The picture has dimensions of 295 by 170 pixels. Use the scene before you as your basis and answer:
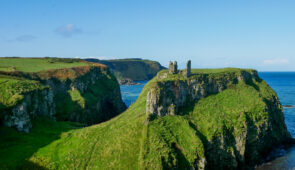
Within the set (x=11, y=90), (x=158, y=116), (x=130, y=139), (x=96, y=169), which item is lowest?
(x=96, y=169)

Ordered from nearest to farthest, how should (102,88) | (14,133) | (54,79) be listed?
(14,133), (54,79), (102,88)

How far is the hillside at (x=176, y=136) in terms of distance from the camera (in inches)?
1789

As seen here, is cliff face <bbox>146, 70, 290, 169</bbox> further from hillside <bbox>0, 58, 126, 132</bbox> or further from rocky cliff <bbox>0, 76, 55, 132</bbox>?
hillside <bbox>0, 58, 126, 132</bbox>

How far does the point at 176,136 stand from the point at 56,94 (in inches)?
2110

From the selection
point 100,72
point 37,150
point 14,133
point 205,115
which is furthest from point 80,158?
point 100,72

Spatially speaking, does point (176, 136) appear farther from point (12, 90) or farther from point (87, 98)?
point (87, 98)

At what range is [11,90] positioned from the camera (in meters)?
56.4

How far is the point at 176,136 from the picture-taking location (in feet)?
167

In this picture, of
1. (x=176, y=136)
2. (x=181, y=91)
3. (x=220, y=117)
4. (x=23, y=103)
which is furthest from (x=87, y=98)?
(x=220, y=117)

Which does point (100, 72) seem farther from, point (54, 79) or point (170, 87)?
point (170, 87)

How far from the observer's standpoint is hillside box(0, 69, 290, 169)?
45438mm

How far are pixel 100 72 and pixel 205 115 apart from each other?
75950 mm

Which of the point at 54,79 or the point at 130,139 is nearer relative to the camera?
the point at 130,139

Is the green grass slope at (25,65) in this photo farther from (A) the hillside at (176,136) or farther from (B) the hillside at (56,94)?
(A) the hillside at (176,136)
